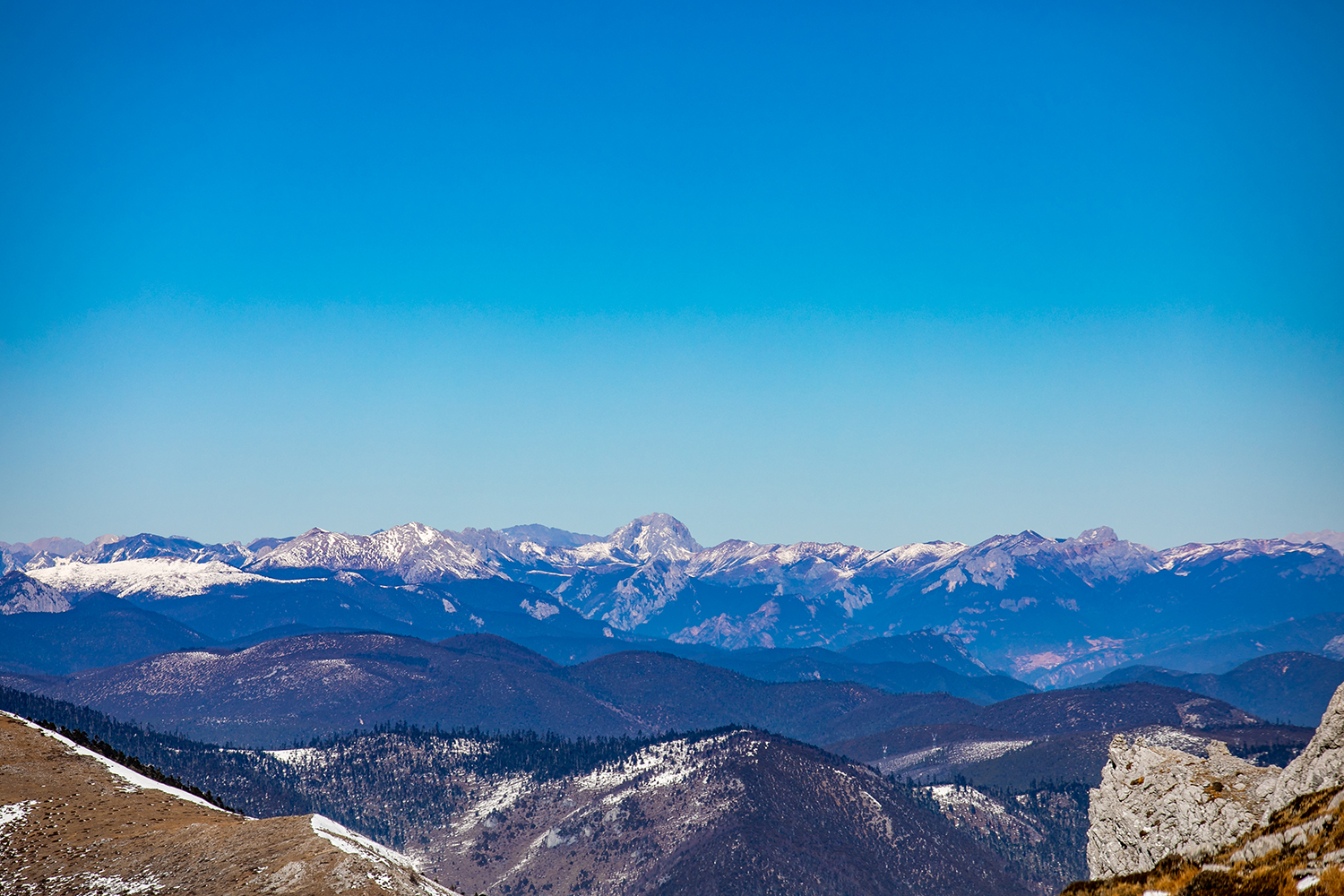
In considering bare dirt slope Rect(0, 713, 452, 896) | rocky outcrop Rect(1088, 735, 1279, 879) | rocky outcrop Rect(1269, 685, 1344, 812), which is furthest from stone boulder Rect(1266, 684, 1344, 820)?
bare dirt slope Rect(0, 713, 452, 896)

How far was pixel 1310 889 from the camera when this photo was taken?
4291 centimetres

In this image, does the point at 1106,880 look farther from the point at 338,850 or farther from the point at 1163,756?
the point at 338,850

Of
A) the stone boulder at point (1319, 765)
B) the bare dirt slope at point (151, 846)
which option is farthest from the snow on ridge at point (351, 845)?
the stone boulder at point (1319, 765)

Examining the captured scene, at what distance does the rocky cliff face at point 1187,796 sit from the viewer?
68.6 m

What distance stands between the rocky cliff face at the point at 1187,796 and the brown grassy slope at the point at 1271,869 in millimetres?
7481

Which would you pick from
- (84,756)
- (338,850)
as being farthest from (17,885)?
(84,756)

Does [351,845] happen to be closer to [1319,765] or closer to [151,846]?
[151,846]

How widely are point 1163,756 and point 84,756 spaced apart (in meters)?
148

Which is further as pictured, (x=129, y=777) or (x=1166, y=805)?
(x=129, y=777)

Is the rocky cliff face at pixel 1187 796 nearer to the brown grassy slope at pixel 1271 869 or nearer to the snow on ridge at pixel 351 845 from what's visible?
the brown grassy slope at pixel 1271 869

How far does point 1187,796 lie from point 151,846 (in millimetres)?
108293

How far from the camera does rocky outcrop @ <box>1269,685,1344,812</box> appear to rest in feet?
215

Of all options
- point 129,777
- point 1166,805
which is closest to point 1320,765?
point 1166,805

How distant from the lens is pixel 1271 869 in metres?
47.7
